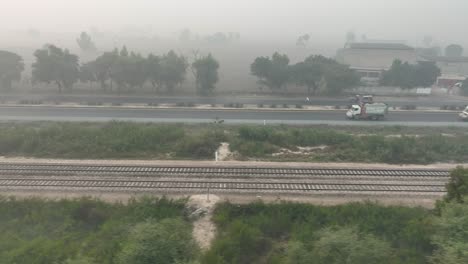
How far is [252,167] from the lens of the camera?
44.6 ft

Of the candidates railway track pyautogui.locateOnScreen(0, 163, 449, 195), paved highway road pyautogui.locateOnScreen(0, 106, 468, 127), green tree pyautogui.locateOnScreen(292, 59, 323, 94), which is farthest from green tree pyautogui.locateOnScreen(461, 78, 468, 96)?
railway track pyautogui.locateOnScreen(0, 163, 449, 195)

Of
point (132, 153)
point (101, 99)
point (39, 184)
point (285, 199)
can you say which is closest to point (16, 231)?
point (39, 184)

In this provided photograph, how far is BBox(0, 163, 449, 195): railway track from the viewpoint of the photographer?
1177 cm

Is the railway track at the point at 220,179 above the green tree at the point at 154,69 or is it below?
below

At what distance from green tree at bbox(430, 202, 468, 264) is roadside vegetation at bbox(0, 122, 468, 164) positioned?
6730 mm

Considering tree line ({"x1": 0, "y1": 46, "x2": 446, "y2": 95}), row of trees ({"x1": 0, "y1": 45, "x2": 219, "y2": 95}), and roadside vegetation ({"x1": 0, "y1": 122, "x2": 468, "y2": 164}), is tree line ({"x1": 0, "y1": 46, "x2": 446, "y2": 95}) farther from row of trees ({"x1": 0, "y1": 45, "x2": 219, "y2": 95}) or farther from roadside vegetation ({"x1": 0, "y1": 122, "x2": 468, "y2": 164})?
roadside vegetation ({"x1": 0, "y1": 122, "x2": 468, "y2": 164})

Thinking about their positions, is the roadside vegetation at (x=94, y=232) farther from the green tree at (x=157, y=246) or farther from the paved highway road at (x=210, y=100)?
the paved highway road at (x=210, y=100)

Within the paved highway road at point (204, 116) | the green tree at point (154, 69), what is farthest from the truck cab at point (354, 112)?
the green tree at point (154, 69)

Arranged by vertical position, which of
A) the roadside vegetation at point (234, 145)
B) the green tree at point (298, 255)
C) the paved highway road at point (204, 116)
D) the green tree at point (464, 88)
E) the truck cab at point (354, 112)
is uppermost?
the green tree at point (464, 88)

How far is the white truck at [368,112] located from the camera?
2030 cm

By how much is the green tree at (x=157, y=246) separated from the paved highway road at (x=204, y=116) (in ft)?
42.7

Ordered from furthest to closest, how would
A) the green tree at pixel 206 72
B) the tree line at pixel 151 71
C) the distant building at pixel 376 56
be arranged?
the distant building at pixel 376 56
the green tree at pixel 206 72
the tree line at pixel 151 71

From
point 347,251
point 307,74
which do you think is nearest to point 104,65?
point 307,74

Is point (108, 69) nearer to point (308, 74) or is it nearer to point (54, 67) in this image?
point (54, 67)
